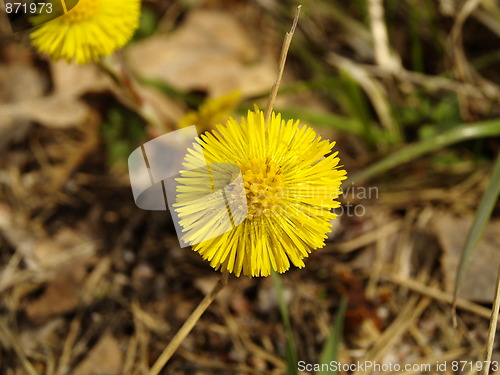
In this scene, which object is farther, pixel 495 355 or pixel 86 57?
pixel 495 355

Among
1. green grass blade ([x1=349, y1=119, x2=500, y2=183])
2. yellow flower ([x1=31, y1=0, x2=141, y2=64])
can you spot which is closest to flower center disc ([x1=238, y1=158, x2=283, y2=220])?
yellow flower ([x1=31, y1=0, x2=141, y2=64])

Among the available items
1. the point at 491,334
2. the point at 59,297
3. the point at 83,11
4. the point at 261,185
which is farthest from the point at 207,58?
the point at 491,334

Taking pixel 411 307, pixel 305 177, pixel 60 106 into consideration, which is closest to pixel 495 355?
pixel 411 307

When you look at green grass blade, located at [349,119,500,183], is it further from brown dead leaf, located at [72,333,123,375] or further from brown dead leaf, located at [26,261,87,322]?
brown dead leaf, located at [26,261,87,322]

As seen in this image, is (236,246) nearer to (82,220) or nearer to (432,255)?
(432,255)

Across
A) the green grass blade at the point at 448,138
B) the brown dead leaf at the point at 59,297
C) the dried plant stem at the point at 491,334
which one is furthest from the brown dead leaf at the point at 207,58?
the dried plant stem at the point at 491,334

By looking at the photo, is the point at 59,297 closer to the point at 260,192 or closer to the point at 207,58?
the point at 260,192

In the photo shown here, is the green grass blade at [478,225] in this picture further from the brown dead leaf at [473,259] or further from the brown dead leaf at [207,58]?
the brown dead leaf at [207,58]
